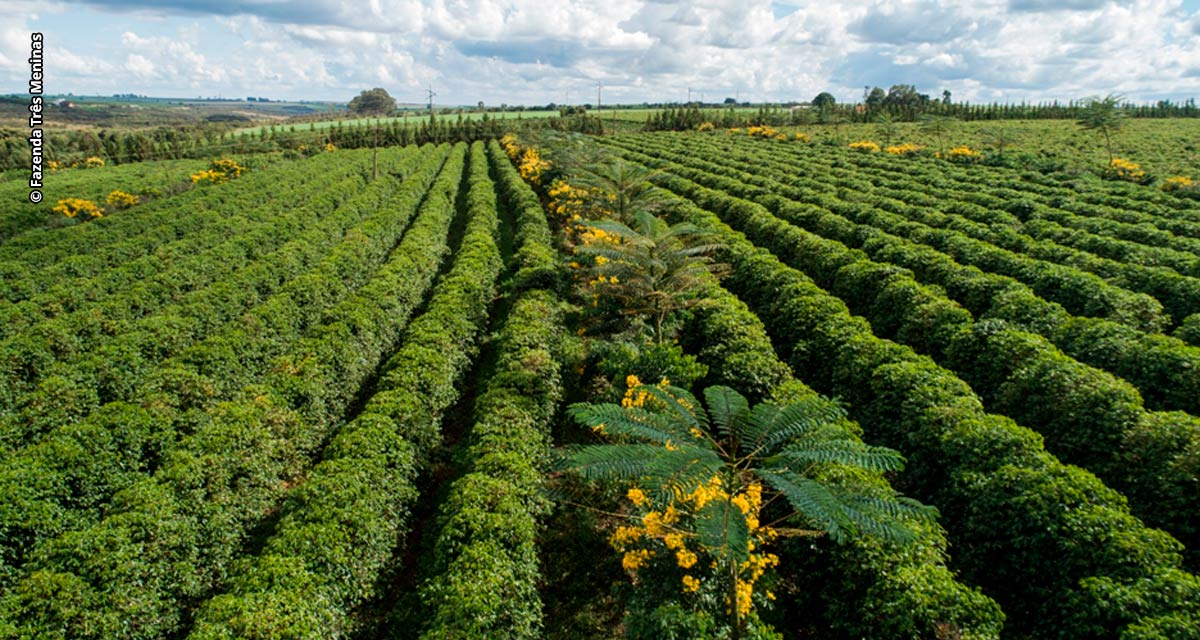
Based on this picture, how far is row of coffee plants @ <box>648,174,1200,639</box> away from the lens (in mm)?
6223

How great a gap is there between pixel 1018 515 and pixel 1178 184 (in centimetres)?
3315

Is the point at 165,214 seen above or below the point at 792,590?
above

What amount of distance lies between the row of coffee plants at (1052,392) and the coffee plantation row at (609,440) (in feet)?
0.17

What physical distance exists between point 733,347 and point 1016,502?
18.5ft

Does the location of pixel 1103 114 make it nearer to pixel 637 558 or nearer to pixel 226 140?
pixel 637 558

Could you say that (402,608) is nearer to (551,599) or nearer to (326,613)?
(326,613)

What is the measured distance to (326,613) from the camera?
7.34 meters

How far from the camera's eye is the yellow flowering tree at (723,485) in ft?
14.9

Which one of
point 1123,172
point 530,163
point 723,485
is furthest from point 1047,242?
point 530,163

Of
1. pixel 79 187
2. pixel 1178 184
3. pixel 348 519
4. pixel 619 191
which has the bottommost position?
pixel 348 519

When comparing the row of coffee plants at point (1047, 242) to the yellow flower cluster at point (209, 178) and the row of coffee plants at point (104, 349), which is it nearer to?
the row of coffee plants at point (104, 349)

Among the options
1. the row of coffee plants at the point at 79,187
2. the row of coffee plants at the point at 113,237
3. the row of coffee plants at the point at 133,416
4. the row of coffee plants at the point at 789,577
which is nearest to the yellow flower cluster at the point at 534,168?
the row of coffee plants at the point at 113,237

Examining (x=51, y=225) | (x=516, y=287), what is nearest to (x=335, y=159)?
(x=51, y=225)

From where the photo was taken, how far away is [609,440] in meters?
10.1
